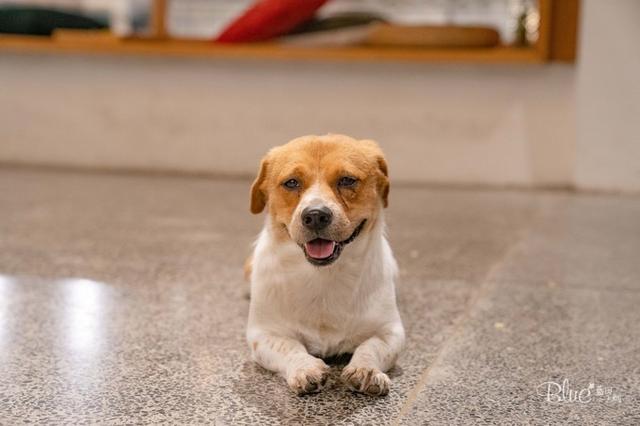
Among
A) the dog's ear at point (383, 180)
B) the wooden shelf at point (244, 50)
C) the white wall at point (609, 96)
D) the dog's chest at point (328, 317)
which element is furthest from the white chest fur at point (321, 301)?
the white wall at point (609, 96)

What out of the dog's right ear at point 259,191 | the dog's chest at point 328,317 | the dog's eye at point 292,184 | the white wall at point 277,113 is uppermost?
the dog's eye at point 292,184

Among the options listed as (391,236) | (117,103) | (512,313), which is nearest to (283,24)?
(117,103)

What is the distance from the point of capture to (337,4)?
22.2 ft

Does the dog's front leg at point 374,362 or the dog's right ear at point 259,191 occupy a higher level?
the dog's right ear at point 259,191

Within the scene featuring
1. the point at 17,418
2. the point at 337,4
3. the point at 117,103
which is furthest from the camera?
the point at 337,4

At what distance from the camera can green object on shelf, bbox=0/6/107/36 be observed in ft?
20.1

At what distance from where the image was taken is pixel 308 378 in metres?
1.83

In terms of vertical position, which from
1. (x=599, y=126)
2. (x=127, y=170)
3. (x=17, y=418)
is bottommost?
(x=127, y=170)

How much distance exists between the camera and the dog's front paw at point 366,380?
1840 mm

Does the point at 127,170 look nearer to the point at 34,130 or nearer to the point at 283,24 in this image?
the point at 34,130

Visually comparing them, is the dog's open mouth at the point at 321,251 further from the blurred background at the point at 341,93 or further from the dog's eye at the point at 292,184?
the blurred background at the point at 341,93

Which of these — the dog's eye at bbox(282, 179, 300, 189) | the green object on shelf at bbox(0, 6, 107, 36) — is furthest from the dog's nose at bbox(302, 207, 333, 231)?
the green object on shelf at bbox(0, 6, 107, 36)

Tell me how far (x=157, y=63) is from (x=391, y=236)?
285 centimetres

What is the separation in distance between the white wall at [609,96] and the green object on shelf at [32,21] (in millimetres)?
3780
